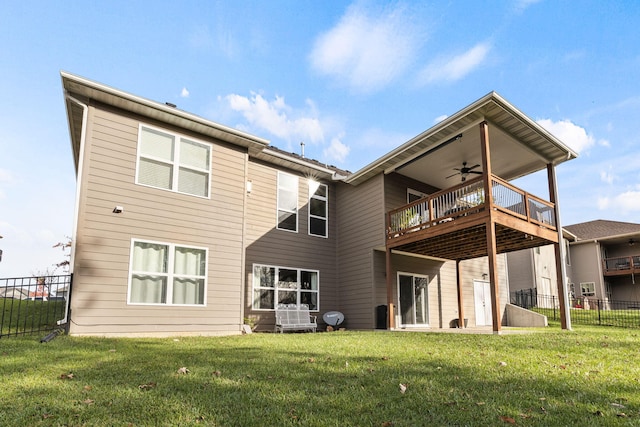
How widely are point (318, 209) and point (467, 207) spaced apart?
4.99 metres

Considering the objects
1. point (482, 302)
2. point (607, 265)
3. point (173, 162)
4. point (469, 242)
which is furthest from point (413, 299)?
point (607, 265)

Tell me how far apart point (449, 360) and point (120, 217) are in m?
7.23

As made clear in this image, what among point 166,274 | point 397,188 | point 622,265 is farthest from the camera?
point 622,265

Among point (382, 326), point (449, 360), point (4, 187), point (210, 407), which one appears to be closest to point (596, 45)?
point (382, 326)

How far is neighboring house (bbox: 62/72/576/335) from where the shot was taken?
8.82 meters

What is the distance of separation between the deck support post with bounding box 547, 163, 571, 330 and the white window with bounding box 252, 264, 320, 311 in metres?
6.90

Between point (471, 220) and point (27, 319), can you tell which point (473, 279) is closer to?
point (471, 220)

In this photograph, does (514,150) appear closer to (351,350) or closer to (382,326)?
(382,326)

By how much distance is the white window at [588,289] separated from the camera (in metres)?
24.8

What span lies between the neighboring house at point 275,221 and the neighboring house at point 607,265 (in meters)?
14.1

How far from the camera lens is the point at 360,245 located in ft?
43.8

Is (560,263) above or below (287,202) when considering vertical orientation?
below

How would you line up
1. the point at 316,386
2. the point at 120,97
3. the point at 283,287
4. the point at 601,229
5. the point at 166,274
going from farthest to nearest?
the point at 601,229 → the point at 283,287 → the point at 166,274 → the point at 120,97 → the point at 316,386

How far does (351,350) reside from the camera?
20.6 feet
